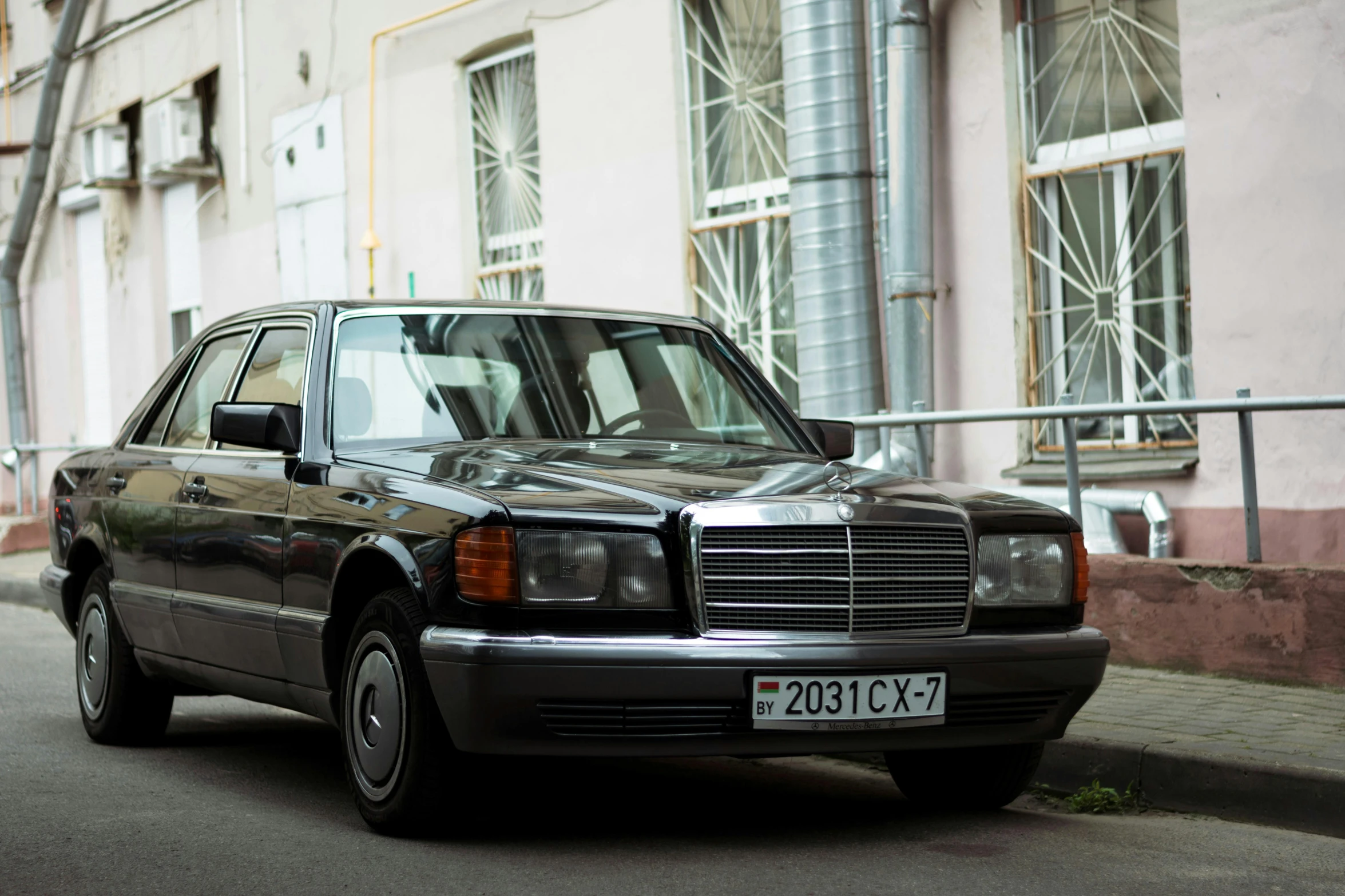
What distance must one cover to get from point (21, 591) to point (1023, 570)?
1090cm

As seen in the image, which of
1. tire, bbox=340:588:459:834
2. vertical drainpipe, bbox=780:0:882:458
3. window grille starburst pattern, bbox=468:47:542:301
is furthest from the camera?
window grille starburst pattern, bbox=468:47:542:301

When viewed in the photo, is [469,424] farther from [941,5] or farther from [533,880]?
[941,5]

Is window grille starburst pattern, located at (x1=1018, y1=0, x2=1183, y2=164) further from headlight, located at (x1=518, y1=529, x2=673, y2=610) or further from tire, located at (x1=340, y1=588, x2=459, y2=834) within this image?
tire, located at (x1=340, y1=588, x2=459, y2=834)

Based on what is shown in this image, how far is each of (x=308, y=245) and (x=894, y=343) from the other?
309 inches

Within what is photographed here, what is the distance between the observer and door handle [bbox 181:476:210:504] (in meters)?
6.15

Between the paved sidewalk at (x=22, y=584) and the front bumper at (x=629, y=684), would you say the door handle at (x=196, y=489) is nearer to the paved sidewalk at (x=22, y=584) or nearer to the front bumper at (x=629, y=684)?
the front bumper at (x=629, y=684)

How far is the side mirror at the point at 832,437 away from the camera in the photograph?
612cm

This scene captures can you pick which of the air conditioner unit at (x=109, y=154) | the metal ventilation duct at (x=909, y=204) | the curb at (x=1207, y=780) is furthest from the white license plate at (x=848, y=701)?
the air conditioner unit at (x=109, y=154)

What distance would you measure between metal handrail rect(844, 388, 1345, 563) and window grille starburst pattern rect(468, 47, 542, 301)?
5640 mm

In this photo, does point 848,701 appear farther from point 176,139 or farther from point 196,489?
point 176,139

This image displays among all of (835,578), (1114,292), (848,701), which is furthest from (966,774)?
(1114,292)

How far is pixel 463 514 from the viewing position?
463cm

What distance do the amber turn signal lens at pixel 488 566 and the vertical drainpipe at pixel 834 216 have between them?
565cm

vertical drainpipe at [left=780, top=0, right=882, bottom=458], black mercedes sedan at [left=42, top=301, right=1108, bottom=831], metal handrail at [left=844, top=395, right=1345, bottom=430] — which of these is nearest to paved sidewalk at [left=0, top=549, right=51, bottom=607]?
vertical drainpipe at [left=780, top=0, right=882, bottom=458]
